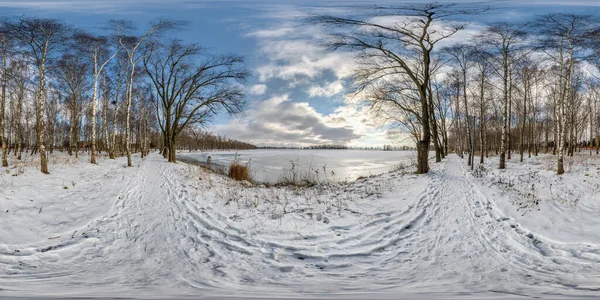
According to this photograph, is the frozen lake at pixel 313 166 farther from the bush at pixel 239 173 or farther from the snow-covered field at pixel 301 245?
the snow-covered field at pixel 301 245

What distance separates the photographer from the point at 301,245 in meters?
5.70

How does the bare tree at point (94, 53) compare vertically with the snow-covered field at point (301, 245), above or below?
above

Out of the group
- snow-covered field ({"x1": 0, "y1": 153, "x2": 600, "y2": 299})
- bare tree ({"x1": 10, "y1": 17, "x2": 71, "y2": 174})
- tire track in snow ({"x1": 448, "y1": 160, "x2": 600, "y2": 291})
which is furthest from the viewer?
bare tree ({"x1": 10, "y1": 17, "x2": 71, "y2": 174})

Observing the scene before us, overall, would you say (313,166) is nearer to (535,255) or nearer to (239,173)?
(239,173)

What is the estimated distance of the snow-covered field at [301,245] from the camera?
14.1ft

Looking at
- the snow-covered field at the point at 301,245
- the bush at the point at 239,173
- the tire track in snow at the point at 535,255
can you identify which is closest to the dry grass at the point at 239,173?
→ the bush at the point at 239,173

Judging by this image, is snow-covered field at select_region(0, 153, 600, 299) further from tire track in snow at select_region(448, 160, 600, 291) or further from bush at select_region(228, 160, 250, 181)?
bush at select_region(228, 160, 250, 181)

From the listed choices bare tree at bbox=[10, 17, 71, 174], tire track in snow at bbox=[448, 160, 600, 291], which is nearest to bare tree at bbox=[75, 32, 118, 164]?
bare tree at bbox=[10, 17, 71, 174]

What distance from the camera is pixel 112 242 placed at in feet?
20.0

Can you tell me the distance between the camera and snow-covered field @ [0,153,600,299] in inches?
169

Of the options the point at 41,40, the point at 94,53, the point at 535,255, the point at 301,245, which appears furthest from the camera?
the point at 94,53

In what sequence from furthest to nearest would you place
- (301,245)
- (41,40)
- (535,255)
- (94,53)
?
(94,53)
(41,40)
(301,245)
(535,255)

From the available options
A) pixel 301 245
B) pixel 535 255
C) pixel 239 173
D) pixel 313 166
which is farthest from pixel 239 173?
pixel 535 255

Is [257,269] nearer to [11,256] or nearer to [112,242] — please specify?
[112,242]
